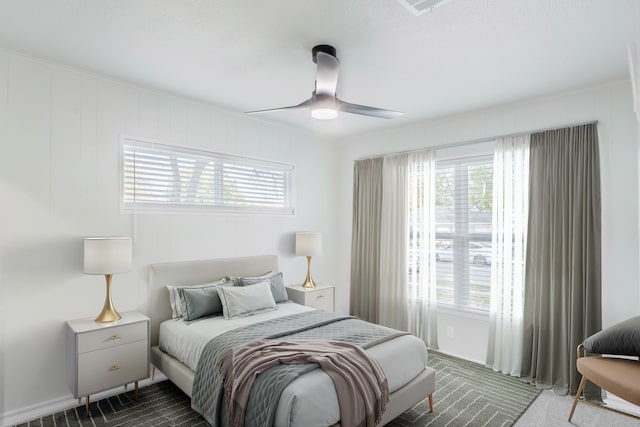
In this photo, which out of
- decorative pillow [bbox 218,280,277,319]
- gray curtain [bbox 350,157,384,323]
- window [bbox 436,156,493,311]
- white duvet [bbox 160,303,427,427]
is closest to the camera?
white duvet [bbox 160,303,427,427]

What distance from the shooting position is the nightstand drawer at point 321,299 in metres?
4.34

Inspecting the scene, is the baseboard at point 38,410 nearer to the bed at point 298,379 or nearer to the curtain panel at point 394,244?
the bed at point 298,379

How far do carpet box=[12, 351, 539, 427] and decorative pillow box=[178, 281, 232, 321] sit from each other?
2.28 ft

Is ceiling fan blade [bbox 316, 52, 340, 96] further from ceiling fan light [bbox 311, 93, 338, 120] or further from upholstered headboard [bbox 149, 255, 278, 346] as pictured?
upholstered headboard [bbox 149, 255, 278, 346]

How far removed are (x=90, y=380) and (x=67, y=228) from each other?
47.5 inches

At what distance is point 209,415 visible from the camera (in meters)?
2.46

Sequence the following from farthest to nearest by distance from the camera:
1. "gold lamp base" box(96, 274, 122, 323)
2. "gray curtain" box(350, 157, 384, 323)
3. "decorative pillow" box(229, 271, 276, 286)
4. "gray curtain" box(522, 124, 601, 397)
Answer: "gray curtain" box(350, 157, 384, 323) < "decorative pillow" box(229, 271, 276, 286) < "gray curtain" box(522, 124, 601, 397) < "gold lamp base" box(96, 274, 122, 323)

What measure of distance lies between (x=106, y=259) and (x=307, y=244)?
2.28 m

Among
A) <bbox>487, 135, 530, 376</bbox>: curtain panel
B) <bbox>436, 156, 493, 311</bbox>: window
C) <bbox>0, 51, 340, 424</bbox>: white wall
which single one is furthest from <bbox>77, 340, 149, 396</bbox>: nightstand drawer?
<bbox>487, 135, 530, 376</bbox>: curtain panel

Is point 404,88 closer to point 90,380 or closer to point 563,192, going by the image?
point 563,192

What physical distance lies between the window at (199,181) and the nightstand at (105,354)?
107cm

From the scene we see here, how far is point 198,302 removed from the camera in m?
3.28

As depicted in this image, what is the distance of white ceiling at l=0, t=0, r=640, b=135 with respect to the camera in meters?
2.09

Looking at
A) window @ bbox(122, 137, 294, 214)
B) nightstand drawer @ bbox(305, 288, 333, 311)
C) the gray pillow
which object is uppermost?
window @ bbox(122, 137, 294, 214)
